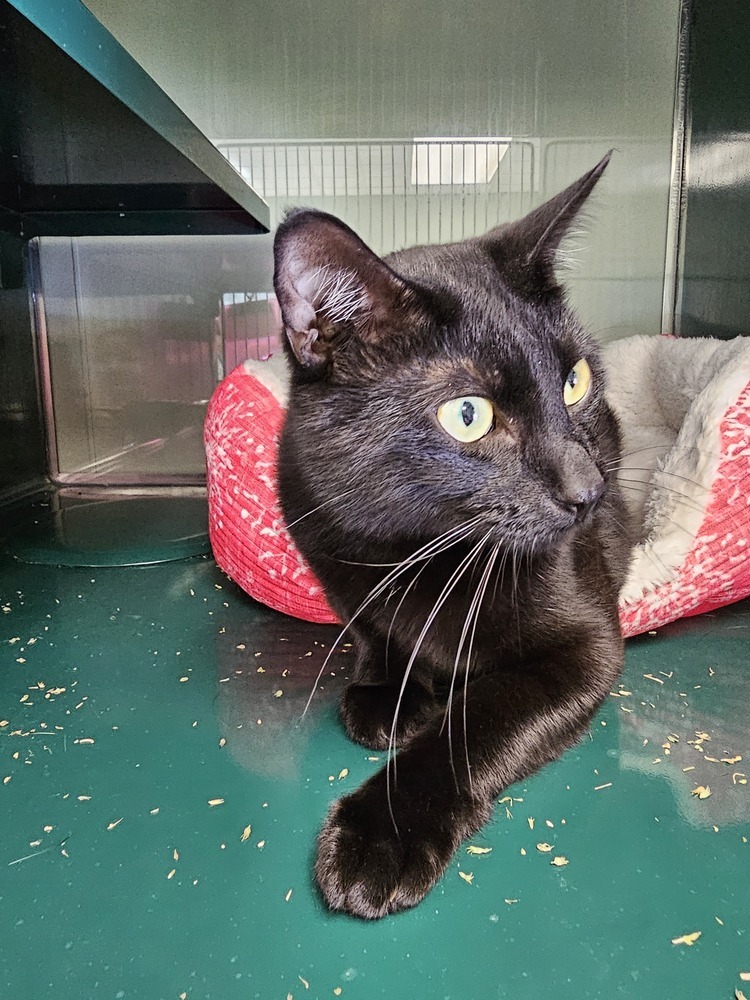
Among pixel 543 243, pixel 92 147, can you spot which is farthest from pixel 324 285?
pixel 92 147

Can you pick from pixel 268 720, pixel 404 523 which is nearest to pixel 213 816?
pixel 268 720

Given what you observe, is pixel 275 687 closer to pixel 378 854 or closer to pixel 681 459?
pixel 378 854

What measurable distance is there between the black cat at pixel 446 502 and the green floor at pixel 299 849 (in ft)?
0.13

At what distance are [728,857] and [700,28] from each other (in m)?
1.75

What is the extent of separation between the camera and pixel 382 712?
766 millimetres

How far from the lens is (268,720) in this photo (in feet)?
2.63

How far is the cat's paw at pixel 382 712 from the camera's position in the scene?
2.43ft

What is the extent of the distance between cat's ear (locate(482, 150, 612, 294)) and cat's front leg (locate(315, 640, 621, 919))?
41 cm

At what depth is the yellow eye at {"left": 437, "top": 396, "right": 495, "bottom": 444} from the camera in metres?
0.62

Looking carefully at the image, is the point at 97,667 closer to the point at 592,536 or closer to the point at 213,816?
the point at 213,816

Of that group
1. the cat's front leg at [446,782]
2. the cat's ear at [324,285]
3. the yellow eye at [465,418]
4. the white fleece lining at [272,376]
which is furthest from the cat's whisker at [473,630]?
the white fleece lining at [272,376]

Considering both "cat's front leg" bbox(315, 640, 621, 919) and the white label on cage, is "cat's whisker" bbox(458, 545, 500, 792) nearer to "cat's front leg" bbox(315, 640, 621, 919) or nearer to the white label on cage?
"cat's front leg" bbox(315, 640, 621, 919)

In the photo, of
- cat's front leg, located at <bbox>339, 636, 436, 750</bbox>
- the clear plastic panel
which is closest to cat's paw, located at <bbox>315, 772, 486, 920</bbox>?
cat's front leg, located at <bbox>339, 636, 436, 750</bbox>

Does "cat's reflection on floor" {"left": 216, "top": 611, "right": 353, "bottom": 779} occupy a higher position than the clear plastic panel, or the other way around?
the clear plastic panel
